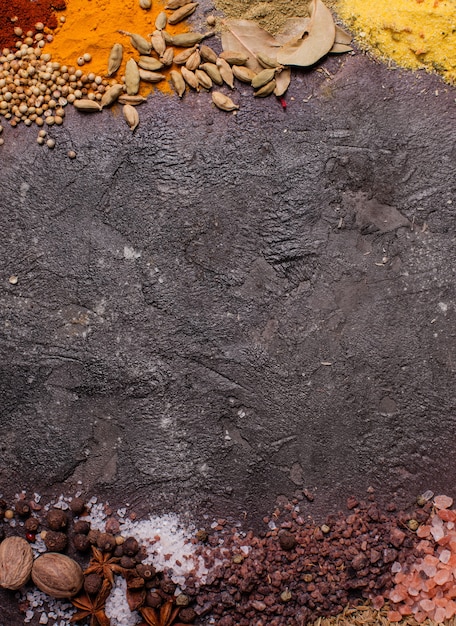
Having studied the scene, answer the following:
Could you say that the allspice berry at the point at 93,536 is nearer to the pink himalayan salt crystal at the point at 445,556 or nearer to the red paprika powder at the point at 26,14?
the pink himalayan salt crystal at the point at 445,556

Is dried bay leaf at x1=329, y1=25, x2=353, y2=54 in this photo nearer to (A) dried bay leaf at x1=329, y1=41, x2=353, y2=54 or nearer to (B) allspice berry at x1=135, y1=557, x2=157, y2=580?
(A) dried bay leaf at x1=329, y1=41, x2=353, y2=54

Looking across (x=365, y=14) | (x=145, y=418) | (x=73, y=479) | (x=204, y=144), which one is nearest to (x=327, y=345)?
(x=145, y=418)

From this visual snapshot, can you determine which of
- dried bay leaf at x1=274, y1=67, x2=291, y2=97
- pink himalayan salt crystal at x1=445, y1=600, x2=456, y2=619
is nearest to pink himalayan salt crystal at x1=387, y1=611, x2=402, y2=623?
pink himalayan salt crystal at x1=445, y1=600, x2=456, y2=619

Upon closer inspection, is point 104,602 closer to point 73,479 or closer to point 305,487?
point 73,479

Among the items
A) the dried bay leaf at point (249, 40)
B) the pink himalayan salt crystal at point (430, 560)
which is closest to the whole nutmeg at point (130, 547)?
the pink himalayan salt crystal at point (430, 560)

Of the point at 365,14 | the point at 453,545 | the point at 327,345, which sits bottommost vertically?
the point at 453,545

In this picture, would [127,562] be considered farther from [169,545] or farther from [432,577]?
[432,577]
